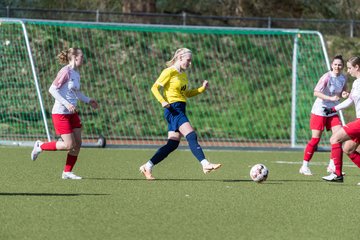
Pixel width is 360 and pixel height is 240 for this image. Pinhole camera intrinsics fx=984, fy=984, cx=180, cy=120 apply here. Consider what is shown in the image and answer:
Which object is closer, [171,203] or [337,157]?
[171,203]

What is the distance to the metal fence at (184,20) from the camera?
2620 cm

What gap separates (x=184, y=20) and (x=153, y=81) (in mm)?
3150

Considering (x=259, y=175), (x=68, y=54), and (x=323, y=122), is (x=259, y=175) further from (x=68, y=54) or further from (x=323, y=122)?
(x=68, y=54)

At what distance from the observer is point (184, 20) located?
1086 inches

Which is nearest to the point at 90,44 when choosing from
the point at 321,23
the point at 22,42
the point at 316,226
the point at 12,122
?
the point at 22,42

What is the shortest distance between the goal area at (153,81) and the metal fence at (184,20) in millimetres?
822

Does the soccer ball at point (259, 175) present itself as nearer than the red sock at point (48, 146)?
Yes

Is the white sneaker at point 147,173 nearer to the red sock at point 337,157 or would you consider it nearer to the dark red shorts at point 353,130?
the red sock at point 337,157

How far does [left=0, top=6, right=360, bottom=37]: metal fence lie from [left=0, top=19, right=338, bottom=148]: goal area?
32.3 inches

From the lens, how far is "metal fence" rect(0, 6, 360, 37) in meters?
26.2

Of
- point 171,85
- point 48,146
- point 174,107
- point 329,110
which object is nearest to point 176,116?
point 174,107

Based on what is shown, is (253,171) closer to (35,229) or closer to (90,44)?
(35,229)

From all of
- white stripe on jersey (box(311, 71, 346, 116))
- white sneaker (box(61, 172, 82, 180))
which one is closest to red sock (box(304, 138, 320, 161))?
white stripe on jersey (box(311, 71, 346, 116))

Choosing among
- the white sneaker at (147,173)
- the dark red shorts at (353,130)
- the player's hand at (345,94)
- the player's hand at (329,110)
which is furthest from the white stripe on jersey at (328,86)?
the white sneaker at (147,173)
